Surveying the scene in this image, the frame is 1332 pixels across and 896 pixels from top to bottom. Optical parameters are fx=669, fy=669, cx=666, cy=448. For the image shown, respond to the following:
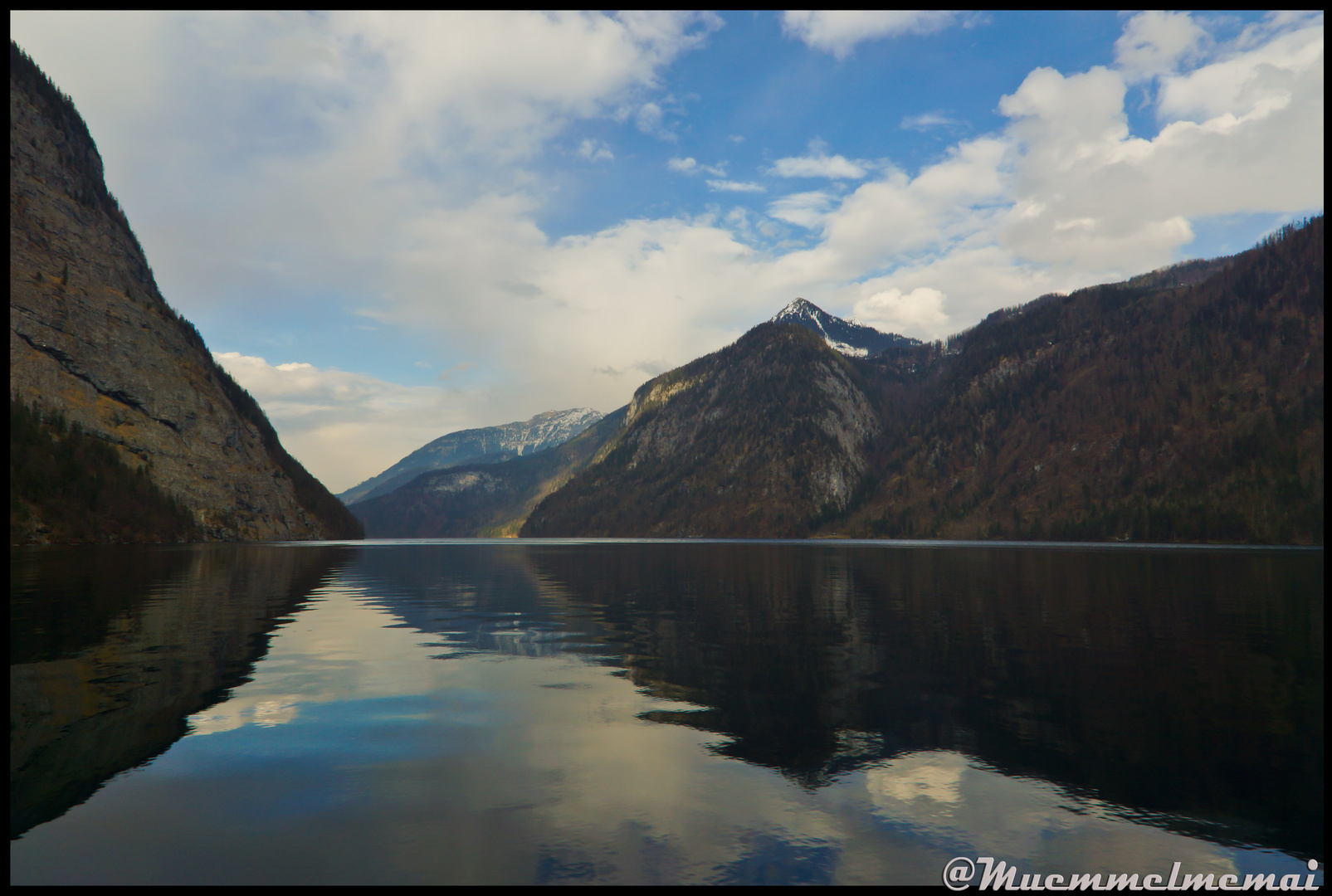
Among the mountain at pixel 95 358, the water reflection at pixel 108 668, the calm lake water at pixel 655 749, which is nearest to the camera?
the calm lake water at pixel 655 749

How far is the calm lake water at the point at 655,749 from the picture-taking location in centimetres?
942

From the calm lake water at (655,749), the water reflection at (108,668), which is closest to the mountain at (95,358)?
the water reflection at (108,668)

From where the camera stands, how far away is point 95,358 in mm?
153625

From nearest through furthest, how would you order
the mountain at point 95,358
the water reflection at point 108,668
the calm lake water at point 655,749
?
the calm lake water at point 655,749
the water reflection at point 108,668
the mountain at point 95,358

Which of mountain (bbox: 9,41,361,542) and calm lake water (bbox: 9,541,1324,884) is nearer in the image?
calm lake water (bbox: 9,541,1324,884)

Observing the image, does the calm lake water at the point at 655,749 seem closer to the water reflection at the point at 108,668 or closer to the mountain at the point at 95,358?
the water reflection at the point at 108,668

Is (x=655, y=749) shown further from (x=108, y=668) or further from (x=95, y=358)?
(x=95, y=358)

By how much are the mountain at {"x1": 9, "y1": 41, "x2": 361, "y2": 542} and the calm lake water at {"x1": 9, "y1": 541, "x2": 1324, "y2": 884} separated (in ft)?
447

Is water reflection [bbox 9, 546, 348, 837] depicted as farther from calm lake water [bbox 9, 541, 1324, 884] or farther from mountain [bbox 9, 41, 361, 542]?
mountain [bbox 9, 41, 361, 542]

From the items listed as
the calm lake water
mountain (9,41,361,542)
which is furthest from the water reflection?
mountain (9,41,361,542)

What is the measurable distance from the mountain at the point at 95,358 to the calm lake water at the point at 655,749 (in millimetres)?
136125

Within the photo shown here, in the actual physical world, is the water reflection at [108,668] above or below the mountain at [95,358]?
below

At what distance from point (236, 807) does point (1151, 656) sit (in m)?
27.6

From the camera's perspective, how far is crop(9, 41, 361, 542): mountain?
451ft
